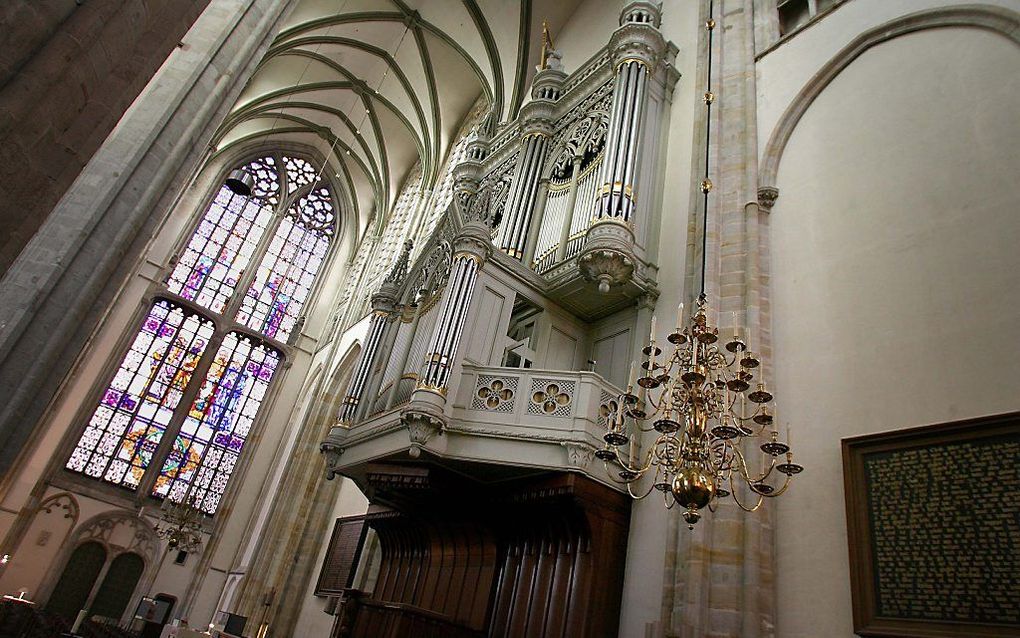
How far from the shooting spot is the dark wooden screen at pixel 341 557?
11.7 m

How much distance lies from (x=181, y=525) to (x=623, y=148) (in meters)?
13.8

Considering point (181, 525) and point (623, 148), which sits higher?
point (623, 148)

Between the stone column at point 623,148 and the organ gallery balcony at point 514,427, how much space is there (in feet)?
5.02

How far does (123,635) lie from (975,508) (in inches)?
479

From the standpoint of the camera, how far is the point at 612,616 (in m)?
6.46

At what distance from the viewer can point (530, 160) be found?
36.8 ft

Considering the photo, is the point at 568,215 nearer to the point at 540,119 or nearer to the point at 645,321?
the point at 645,321

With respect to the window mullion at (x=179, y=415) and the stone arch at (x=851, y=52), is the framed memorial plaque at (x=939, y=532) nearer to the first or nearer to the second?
the stone arch at (x=851, y=52)

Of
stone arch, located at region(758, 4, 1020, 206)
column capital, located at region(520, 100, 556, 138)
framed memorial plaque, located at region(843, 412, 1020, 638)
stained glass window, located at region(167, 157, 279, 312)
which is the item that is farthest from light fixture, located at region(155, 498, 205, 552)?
framed memorial plaque, located at region(843, 412, 1020, 638)

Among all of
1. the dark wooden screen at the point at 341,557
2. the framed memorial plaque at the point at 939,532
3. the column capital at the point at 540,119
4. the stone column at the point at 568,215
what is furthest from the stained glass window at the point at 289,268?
the framed memorial plaque at the point at 939,532

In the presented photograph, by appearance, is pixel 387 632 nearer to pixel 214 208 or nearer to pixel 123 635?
pixel 123 635

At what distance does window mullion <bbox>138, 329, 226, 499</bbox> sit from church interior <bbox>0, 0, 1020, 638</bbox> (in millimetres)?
3066

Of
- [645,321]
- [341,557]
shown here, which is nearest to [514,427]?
[645,321]

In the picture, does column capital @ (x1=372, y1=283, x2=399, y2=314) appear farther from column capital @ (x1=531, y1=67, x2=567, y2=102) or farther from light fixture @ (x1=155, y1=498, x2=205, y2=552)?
light fixture @ (x1=155, y1=498, x2=205, y2=552)
